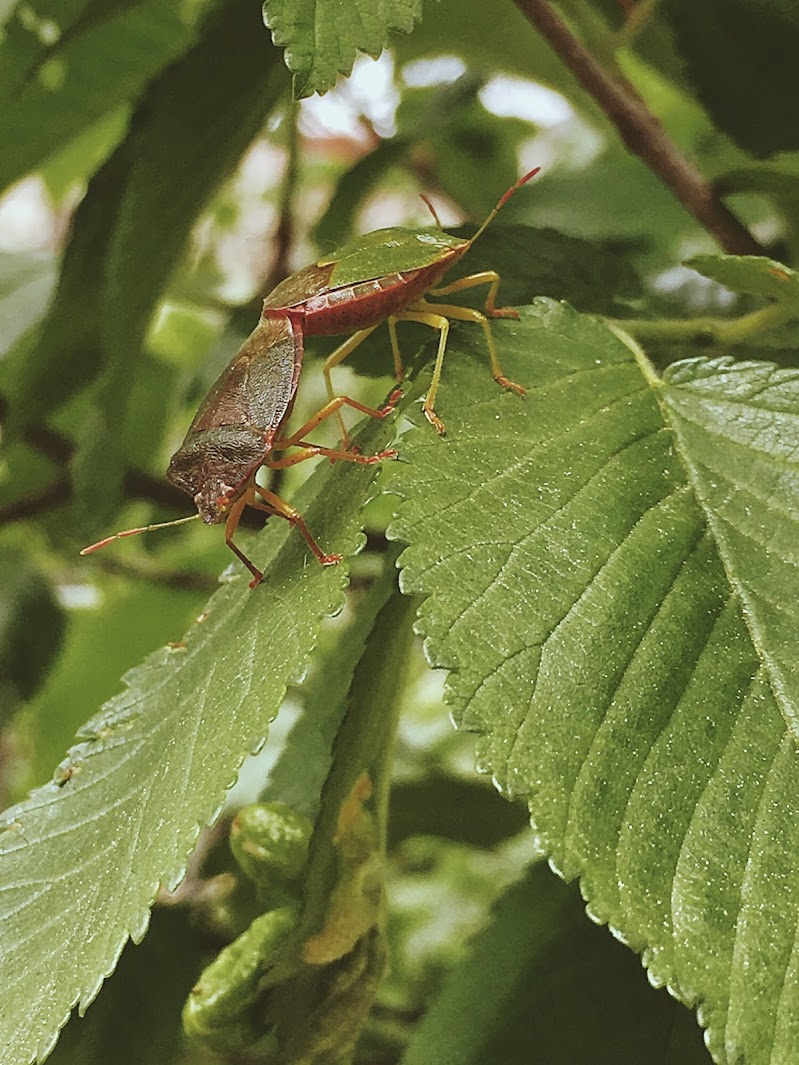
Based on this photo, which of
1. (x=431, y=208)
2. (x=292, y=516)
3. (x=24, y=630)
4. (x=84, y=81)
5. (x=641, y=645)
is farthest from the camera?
(x=24, y=630)

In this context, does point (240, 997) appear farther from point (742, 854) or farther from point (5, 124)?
point (5, 124)

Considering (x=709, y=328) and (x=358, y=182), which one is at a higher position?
(x=358, y=182)

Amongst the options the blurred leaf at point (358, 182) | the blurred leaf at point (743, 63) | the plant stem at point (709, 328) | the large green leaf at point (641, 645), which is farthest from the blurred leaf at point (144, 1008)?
the blurred leaf at point (743, 63)

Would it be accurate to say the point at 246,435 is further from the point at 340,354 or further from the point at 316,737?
the point at 316,737

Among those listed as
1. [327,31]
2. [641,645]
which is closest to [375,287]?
[327,31]

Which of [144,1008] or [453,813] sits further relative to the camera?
[453,813]

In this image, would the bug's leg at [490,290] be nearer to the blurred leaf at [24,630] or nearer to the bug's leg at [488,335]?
the bug's leg at [488,335]
